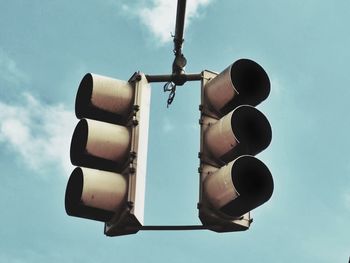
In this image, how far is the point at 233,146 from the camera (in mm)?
5125

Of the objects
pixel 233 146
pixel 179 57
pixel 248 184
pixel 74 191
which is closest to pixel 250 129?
pixel 233 146

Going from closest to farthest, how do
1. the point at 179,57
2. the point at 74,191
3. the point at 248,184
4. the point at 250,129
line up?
the point at 248,184
the point at 74,191
the point at 250,129
the point at 179,57

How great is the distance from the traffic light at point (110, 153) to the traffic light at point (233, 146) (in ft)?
1.50

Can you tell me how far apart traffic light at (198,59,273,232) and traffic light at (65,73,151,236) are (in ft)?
1.50

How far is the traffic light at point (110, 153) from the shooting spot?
502 centimetres

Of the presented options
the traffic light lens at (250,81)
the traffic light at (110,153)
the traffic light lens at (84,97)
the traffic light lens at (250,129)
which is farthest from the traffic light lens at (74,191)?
the traffic light lens at (250,81)

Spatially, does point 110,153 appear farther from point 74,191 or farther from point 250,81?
point 250,81

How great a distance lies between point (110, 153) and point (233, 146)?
2.99ft

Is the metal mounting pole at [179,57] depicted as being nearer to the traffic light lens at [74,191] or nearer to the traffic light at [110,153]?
the traffic light at [110,153]

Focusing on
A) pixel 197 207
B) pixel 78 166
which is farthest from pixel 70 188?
pixel 197 207

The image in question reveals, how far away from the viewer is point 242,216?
5.20 meters

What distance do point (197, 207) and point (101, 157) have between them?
80 cm

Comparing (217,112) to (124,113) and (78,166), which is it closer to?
(124,113)

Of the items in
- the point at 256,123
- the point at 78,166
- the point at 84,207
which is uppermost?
the point at 256,123
